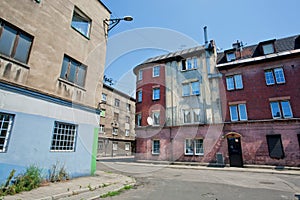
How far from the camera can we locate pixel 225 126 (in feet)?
54.7

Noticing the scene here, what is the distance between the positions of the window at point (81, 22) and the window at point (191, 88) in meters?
12.8

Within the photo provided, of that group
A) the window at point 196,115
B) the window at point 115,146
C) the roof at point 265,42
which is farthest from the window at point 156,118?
the window at point 115,146

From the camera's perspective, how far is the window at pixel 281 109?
49.1ft

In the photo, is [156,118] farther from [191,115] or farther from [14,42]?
[14,42]

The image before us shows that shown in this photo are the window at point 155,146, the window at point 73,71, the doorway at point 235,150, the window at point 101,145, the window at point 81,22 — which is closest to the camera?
the window at point 73,71

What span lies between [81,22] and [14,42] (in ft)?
14.6

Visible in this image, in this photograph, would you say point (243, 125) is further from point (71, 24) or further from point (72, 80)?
point (71, 24)

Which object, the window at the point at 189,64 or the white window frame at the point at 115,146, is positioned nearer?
the window at the point at 189,64

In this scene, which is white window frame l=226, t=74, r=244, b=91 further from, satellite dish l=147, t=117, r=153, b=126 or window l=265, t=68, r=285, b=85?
satellite dish l=147, t=117, r=153, b=126

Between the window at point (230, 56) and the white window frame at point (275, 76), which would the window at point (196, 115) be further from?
the white window frame at point (275, 76)

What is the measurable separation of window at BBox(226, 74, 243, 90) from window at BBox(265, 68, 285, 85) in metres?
2.33

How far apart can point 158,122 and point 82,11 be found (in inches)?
556

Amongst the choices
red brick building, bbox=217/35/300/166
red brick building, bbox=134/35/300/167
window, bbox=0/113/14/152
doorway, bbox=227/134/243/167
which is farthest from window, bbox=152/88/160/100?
window, bbox=0/113/14/152

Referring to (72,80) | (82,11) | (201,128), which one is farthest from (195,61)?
(72,80)
